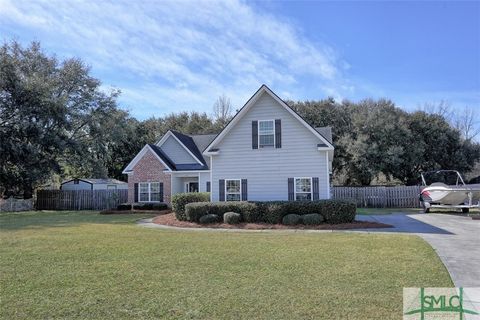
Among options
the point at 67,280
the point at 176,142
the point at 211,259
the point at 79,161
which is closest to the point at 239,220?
the point at 211,259

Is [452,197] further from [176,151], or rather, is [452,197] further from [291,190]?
[176,151]

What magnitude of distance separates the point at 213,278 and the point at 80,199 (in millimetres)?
30663

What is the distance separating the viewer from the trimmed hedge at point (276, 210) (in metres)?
16.8

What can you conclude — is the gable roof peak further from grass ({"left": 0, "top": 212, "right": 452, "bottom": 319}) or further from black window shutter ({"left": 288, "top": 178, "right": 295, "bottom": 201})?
grass ({"left": 0, "top": 212, "right": 452, "bottom": 319})

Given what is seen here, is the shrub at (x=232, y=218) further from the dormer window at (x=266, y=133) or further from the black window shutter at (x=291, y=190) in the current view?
the dormer window at (x=266, y=133)

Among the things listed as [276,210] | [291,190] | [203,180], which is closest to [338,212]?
[276,210]

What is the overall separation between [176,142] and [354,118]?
59.3 feet

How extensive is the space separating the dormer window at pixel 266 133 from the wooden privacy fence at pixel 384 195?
43.1 feet

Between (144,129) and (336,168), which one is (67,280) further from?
(144,129)

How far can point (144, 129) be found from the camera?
50219 millimetres

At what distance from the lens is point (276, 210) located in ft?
56.7

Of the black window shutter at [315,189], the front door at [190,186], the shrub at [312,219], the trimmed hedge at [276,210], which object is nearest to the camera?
the shrub at [312,219]

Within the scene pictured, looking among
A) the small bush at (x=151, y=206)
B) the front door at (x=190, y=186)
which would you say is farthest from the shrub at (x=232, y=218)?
the front door at (x=190, y=186)

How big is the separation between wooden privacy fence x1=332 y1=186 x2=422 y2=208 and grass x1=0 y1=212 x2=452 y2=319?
810 inches
